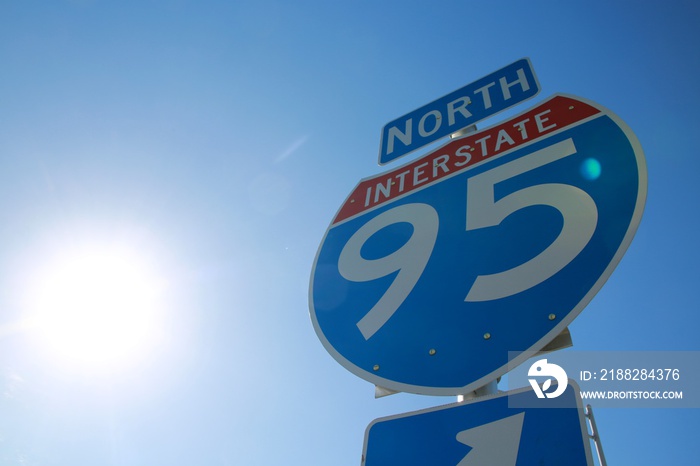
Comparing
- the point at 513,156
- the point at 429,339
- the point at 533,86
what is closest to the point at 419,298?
the point at 429,339

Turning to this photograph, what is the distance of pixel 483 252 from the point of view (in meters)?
1.12

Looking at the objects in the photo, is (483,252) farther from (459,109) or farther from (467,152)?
(459,109)

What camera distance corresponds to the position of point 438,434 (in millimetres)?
841

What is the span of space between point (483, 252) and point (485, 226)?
3.6 inches

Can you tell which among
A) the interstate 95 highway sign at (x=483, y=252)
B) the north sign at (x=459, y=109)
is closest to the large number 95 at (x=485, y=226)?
the interstate 95 highway sign at (x=483, y=252)

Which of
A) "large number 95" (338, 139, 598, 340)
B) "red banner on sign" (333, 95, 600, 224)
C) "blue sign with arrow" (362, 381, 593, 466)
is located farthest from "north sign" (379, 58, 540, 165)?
"blue sign with arrow" (362, 381, 593, 466)

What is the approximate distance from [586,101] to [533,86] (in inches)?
15.6

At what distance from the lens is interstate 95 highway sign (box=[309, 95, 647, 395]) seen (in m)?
0.95

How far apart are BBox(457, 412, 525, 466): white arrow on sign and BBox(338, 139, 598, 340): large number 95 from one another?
0.30m

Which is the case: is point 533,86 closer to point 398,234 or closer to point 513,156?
point 513,156

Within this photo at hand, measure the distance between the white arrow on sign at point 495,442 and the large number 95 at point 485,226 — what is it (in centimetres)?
30

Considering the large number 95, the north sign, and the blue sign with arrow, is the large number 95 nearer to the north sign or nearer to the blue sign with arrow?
the blue sign with arrow

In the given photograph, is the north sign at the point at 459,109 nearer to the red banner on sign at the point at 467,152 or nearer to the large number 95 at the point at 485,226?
the red banner on sign at the point at 467,152

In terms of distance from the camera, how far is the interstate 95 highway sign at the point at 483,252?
952 mm
